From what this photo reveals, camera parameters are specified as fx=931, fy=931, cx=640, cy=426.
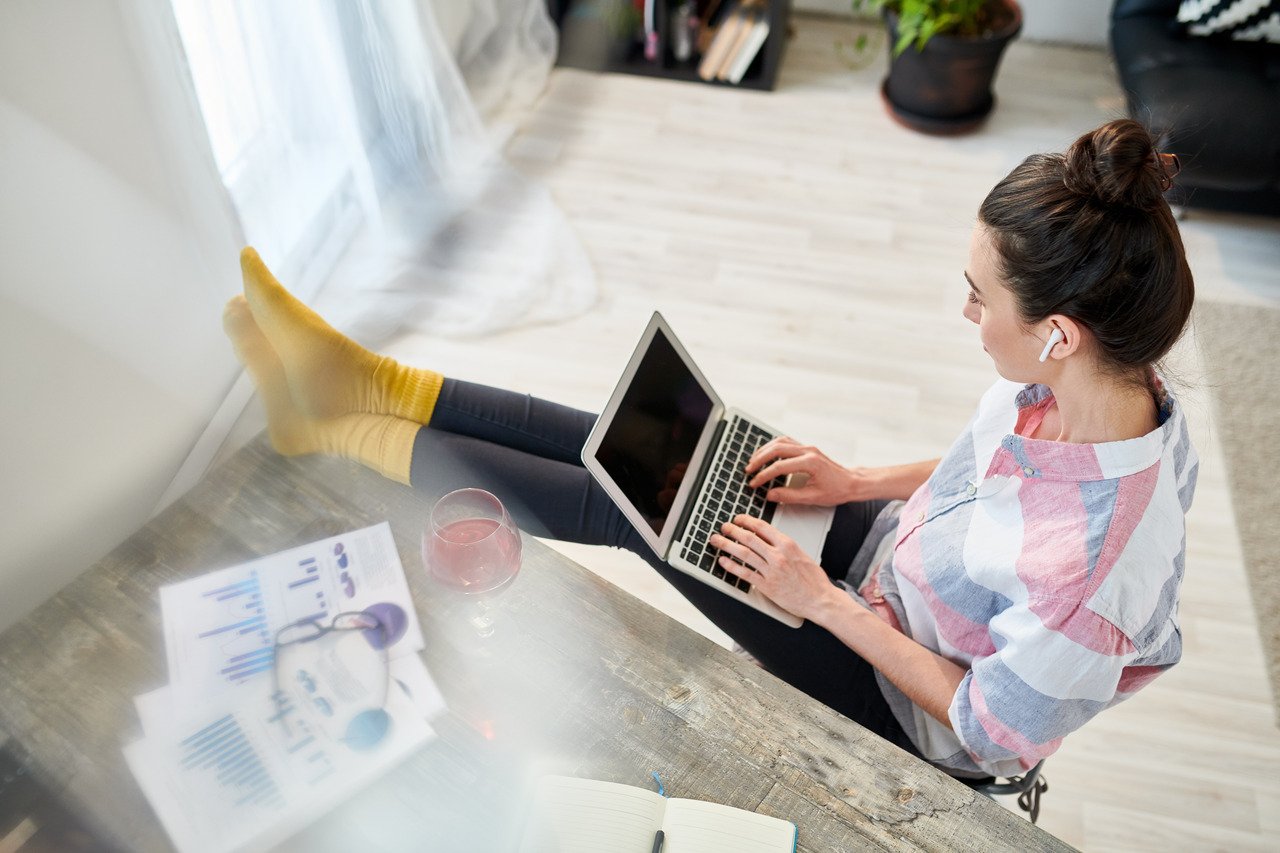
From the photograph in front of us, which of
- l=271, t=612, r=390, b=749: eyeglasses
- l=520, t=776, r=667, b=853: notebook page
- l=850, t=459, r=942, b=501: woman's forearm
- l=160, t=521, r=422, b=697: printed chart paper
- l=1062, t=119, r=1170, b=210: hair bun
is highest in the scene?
l=1062, t=119, r=1170, b=210: hair bun

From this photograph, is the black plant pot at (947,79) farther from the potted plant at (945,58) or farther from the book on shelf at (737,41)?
the book on shelf at (737,41)

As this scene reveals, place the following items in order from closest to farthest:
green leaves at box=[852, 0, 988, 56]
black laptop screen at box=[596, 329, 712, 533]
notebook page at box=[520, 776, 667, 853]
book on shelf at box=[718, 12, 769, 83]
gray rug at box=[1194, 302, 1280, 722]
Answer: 1. notebook page at box=[520, 776, 667, 853]
2. black laptop screen at box=[596, 329, 712, 533]
3. gray rug at box=[1194, 302, 1280, 722]
4. green leaves at box=[852, 0, 988, 56]
5. book on shelf at box=[718, 12, 769, 83]

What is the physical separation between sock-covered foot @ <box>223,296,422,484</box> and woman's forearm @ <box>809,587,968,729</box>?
1.96 ft

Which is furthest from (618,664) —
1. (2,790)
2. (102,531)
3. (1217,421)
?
(1217,421)

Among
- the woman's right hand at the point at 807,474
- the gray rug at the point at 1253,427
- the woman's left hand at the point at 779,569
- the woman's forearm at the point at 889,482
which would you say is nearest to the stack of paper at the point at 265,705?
the woman's left hand at the point at 779,569

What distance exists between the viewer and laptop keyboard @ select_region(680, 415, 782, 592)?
1285 mm

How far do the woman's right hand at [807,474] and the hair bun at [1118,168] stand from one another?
21.4 inches

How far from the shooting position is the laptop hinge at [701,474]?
1.32 metres

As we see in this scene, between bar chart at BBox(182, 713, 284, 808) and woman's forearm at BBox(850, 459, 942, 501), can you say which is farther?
woman's forearm at BBox(850, 459, 942, 501)

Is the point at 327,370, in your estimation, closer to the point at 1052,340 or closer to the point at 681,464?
the point at 681,464

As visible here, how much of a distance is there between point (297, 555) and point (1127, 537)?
3.04ft

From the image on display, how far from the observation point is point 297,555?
3.60ft

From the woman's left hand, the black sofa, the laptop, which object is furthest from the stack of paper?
the black sofa

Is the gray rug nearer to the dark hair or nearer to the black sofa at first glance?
the black sofa
